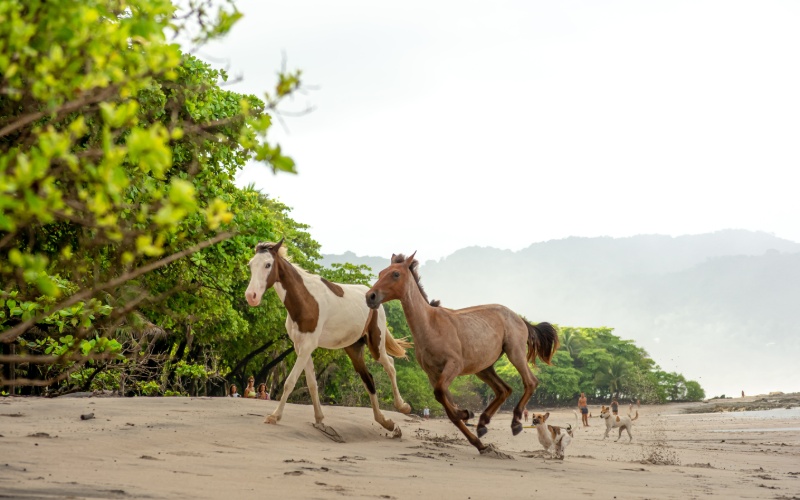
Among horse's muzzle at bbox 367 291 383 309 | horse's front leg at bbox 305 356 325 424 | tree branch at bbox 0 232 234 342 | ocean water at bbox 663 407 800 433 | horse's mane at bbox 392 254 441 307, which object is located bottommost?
ocean water at bbox 663 407 800 433

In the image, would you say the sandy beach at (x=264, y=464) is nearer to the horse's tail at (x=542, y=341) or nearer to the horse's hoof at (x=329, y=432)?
the horse's hoof at (x=329, y=432)

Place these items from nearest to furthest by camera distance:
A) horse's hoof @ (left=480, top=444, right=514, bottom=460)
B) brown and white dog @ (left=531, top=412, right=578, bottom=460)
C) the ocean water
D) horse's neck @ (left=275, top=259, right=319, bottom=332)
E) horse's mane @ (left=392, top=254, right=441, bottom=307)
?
horse's hoof @ (left=480, top=444, right=514, bottom=460), horse's neck @ (left=275, top=259, right=319, bottom=332), horse's mane @ (left=392, top=254, right=441, bottom=307), brown and white dog @ (left=531, top=412, right=578, bottom=460), the ocean water

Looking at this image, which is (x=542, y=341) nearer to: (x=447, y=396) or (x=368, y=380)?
(x=447, y=396)

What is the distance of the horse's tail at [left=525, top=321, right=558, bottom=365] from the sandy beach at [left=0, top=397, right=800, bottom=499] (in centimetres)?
191

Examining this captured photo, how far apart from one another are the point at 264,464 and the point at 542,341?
7127 mm

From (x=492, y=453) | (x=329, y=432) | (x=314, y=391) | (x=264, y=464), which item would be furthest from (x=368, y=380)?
(x=264, y=464)

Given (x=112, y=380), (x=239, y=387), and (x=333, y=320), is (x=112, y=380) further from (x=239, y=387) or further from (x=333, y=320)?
(x=239, y=387)

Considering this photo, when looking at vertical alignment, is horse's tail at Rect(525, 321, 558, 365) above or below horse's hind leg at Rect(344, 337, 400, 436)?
above

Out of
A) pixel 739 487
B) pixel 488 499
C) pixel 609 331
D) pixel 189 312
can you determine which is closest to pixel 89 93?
pixel 488 499

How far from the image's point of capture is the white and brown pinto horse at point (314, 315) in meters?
A: 12.2

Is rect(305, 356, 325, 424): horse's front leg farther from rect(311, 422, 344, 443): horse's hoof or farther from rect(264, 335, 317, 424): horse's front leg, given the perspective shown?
rect(311, 422, 344, 443): horse's hoof

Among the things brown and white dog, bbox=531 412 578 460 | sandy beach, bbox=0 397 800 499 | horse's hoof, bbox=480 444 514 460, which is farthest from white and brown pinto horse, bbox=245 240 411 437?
brown and white dog, bbox=531 412 578 460

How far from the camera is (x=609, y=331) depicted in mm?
112500

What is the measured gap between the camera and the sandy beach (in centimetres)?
687
